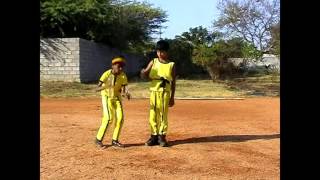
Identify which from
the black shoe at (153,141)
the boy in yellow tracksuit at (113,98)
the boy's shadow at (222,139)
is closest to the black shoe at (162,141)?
the black shoe at (153,141)

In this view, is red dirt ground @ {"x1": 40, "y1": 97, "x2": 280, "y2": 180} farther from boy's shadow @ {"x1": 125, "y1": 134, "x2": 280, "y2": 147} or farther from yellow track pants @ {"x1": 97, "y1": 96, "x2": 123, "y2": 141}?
yellow track pants @ {"x1": 97, "y1": 96, "x2": 123, "y2": 141}

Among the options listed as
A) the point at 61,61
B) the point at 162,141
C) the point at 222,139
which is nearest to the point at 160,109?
the point at 162,141

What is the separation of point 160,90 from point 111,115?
927mm

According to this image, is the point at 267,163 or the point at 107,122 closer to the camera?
the point at 267,163

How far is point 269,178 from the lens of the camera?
5.71 meters

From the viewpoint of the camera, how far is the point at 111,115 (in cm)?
804

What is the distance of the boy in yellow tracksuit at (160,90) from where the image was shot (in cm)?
813

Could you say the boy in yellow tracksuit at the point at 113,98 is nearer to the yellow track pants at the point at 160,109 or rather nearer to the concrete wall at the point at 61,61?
the yellow track pants at the point at 160,109

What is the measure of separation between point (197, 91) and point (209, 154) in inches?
626

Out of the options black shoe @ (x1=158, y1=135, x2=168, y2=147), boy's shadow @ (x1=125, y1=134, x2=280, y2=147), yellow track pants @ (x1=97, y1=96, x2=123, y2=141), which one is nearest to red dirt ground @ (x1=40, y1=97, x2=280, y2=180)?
boy's shadow @ (x1=125, y1=134, x2=280, y2=147)

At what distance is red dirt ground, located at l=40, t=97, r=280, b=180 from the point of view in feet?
19.7

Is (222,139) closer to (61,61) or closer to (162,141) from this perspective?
(162,141)
